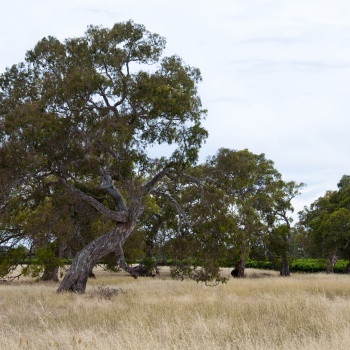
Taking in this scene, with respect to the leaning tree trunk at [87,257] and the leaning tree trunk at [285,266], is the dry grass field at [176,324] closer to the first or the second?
the leaning tree trunk at [87,257]

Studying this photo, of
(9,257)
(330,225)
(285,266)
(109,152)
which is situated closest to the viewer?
(109,152)

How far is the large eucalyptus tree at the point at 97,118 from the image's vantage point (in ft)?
56.2

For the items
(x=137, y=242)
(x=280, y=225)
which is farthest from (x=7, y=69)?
(x=280, y=225)

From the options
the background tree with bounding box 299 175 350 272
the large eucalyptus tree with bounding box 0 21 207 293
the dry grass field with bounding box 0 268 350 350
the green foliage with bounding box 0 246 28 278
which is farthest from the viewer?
the background tree with bounding box 299 175 350 272

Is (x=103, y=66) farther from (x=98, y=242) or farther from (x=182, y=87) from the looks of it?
(x=98, y=242)

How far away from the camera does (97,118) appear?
18.4m

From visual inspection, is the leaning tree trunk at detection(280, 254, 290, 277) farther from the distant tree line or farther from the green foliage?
the green foliage

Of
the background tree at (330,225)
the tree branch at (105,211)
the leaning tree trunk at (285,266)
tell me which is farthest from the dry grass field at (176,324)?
the leaning tree trunk at (285,266)

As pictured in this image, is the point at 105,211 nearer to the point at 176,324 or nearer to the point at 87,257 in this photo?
the point at 87,257

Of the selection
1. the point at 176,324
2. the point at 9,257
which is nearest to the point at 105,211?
the point at 9,257

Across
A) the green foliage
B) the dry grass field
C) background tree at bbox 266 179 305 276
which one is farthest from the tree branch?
background tree at bbox 266 179 305 276

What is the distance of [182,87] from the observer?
18.3 m

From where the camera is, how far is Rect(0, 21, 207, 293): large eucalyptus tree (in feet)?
56.2

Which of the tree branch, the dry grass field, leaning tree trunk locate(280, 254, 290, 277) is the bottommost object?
the dry grass field
